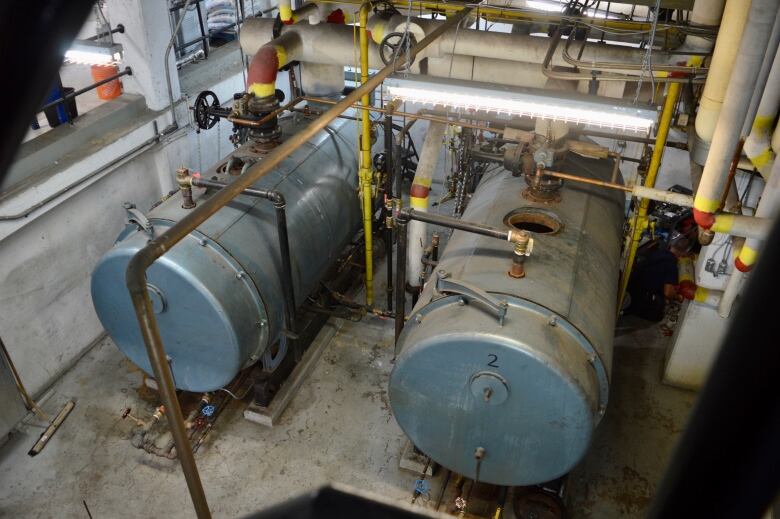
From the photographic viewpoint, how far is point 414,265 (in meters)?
6.37

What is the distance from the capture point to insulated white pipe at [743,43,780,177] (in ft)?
13.1

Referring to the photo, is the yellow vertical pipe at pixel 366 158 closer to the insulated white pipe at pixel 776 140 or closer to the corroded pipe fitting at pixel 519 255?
the corroded pipe fitting at pixel 519 255

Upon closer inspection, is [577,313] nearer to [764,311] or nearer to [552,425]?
[552,425]

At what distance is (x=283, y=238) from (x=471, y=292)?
1762 mm

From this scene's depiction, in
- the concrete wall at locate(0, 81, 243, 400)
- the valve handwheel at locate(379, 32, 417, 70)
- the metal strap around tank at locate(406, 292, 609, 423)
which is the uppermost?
the valve handwheel at locate(379, 32, 417, 70)

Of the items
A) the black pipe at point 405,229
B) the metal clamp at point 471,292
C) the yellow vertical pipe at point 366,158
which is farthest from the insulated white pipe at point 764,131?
the yellow vertical pipe at point 366,158

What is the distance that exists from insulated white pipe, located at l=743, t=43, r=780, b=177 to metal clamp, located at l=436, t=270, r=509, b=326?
2.03 meters

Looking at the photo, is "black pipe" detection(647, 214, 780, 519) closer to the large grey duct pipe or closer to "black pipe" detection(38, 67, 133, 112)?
the large grey duct pipe

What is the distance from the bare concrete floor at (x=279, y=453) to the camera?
5.09 meters

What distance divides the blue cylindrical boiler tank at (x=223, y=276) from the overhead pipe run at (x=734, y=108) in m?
3.17

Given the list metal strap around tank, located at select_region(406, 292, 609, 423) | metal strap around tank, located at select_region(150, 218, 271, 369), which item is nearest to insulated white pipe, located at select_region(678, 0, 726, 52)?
metal strap around tank, located at select_region(406, 292, 609, 423)

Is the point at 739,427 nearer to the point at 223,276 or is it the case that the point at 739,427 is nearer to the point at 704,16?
the point at 223,276

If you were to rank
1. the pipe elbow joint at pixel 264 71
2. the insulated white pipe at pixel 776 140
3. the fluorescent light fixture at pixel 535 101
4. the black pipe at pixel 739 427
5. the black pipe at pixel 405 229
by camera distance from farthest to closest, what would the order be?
the pipe elbow joint at pixel 264 71 → the black pipe at pixel 405 229 → the insulated white pipe at pixel 776 140 → the fluorescent light fixture at pixel 535 101 → the black pipe at pixel 739 427

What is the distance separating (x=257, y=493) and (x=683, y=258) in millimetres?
4739
